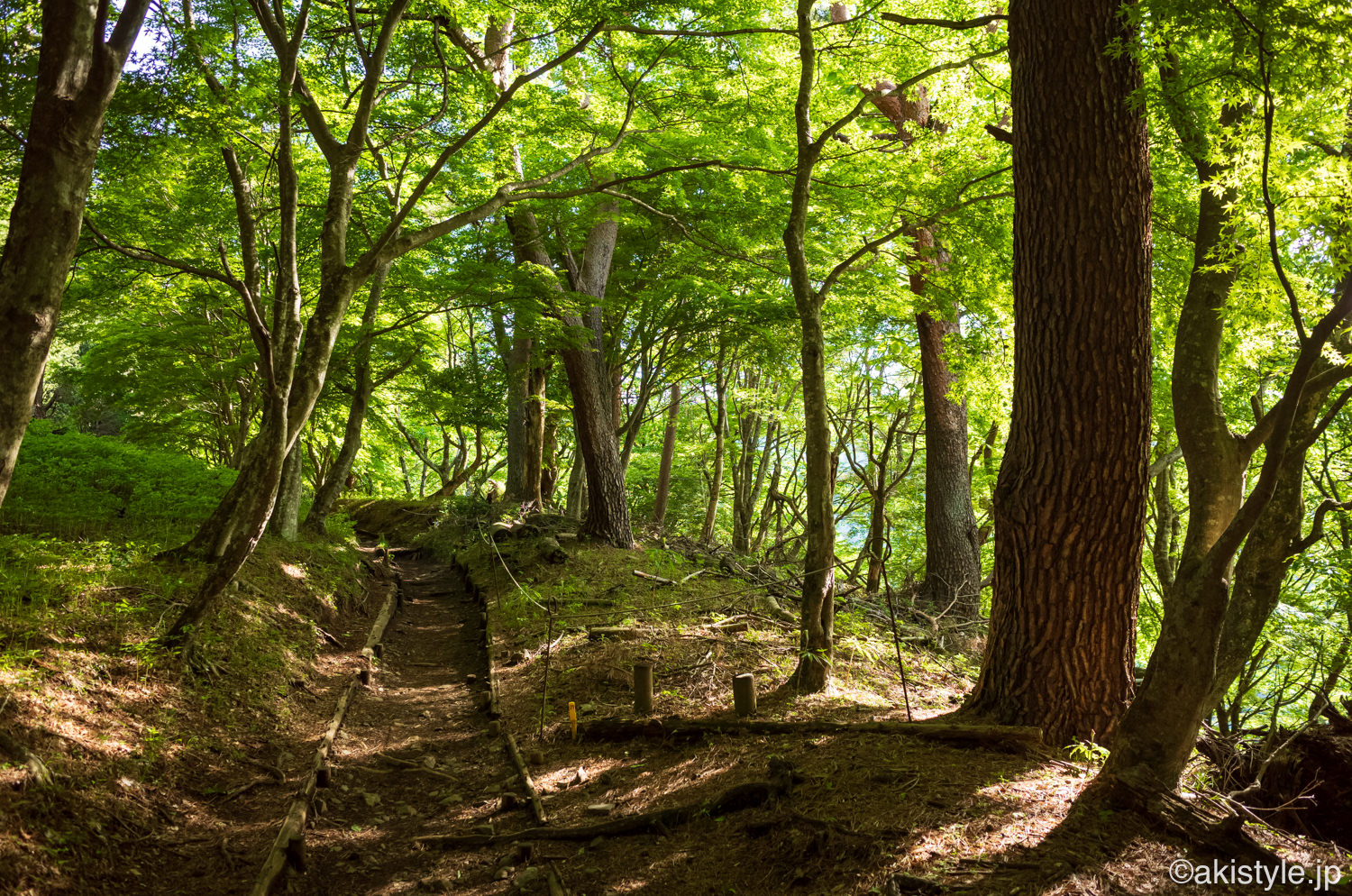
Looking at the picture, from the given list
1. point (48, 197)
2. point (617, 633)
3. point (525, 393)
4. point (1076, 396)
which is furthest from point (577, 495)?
point (1076, 396)

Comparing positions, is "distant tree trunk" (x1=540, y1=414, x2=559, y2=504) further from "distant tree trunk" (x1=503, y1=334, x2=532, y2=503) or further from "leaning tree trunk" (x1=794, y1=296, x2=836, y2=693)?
"leaning tree trunk" (x1=794, y1=296, x2=836, y2=693)

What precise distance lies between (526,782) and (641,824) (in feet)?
3.55

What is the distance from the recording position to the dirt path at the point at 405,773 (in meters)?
3.97

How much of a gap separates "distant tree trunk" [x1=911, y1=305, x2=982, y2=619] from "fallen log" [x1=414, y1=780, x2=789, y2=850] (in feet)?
21.7

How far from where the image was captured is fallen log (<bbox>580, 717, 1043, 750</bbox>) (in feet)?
13.2

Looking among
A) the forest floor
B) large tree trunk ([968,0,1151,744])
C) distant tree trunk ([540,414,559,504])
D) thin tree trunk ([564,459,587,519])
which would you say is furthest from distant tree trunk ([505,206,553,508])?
large tree trunk ([968,0,1151,744])

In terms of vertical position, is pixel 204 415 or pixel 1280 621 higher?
pixel 204 415

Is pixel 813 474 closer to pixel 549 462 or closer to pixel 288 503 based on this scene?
pixel 288 503

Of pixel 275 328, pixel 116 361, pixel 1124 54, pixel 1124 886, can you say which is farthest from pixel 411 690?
pixel 116 361

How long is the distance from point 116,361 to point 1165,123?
1767 cm

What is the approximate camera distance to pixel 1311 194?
3502 mm

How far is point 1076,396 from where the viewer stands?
14.0 ft

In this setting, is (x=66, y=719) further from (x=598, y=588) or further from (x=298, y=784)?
(x=598, y=588)

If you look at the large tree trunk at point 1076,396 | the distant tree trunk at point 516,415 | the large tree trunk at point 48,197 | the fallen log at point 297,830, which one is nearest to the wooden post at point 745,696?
the large tree trunk at point 1076,396
